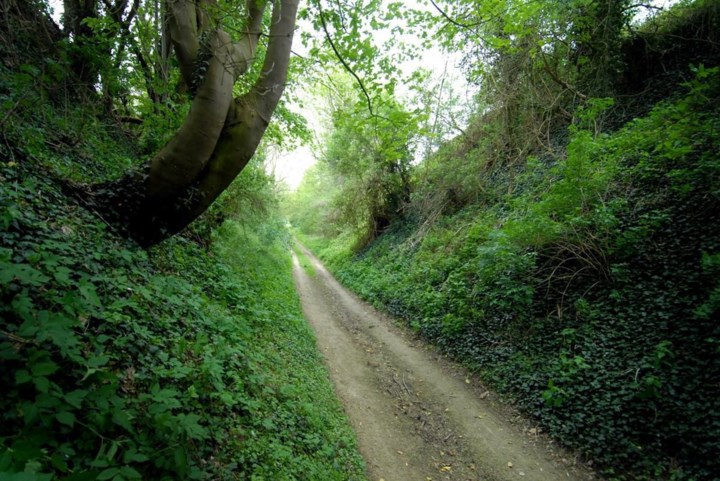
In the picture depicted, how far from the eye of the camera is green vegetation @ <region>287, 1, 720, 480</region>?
449 cm

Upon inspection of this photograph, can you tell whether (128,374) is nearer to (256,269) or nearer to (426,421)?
(426,421)

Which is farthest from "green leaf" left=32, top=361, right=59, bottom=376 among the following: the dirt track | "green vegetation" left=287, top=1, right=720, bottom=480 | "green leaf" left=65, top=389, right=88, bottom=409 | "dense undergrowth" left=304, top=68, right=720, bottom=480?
"dense undergrowth" left=304, top=68, right=720, bottom=480

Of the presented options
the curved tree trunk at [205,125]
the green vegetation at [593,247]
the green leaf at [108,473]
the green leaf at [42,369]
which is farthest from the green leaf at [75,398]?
the green vegetation at [593,247]

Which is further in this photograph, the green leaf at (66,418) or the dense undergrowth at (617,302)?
the dense undergrowth at (617,302)

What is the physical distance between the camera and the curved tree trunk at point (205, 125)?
3812 millimetres

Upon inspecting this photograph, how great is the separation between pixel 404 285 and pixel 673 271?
6924 mm

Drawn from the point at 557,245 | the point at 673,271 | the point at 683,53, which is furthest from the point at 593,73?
the point at 673,271

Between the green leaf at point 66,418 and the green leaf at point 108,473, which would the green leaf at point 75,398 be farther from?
the green leaf at point 108,473

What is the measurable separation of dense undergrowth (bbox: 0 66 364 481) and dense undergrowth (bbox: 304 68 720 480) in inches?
141

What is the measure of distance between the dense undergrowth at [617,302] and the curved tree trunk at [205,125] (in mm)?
5903

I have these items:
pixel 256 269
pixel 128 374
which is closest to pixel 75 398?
pixel 128 374

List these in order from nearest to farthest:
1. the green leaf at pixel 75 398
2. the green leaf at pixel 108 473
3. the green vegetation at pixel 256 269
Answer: the green leaf at pixel 108 473 < the green leaf at pixel 75 398 < the green vegetation at pixel 256 269

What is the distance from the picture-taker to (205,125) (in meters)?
3.79

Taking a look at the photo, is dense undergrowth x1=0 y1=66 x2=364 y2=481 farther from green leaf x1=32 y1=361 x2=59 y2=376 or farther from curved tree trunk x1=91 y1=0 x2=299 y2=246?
curved tree trunk x1=91 y1=0 x2=299 y2=246
